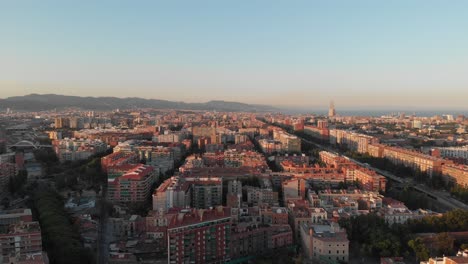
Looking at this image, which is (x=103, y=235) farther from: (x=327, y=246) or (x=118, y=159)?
(x=118, y=159)

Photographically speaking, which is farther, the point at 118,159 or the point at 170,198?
the point at 118,159

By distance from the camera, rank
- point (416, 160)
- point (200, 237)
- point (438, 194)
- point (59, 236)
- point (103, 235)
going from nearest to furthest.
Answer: point (200, 237)
point (59, 236)
point (103, 235)
point (438, 194)
point (416, 160)

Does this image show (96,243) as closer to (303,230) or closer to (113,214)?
(113,214)

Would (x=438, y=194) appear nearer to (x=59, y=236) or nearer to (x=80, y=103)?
(x=59, y=236)

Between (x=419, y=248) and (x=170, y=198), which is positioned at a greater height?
(x=170, y=198)

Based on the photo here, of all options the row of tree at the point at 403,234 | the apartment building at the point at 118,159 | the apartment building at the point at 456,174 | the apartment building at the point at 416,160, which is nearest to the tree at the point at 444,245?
the row of tree at the point at 403,234

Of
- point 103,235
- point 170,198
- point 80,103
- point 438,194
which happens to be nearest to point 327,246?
point 170,198

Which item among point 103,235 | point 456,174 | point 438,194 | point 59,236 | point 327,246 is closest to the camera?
point 327,246

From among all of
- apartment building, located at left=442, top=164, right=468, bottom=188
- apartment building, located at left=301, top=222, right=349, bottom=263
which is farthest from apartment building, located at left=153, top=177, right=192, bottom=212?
apartment building, located at left=442, top=164, right=468, bottom=188

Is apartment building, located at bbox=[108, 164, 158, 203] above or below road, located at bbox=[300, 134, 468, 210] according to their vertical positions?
above

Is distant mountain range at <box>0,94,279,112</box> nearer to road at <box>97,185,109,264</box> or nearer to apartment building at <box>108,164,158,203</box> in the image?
apartment building at <box>108,164,158,203</box>

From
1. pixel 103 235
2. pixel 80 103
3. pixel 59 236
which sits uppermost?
pixel 80 103

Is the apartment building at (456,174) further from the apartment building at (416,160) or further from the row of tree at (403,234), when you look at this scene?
the row of tree at (403,234)
